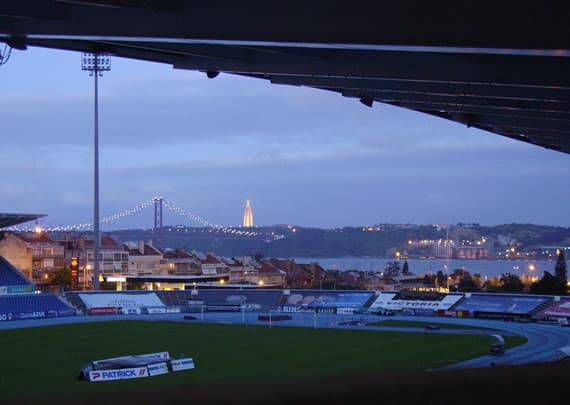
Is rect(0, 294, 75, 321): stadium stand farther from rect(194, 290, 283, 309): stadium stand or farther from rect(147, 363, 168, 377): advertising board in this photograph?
rect(147, 363, 168, 377): advertising board

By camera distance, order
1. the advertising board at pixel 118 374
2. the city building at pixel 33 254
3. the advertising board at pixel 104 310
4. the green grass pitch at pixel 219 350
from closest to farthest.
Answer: the advertising board at pixel 118 374
the green grass pitch at pixel 219 350
the advertising board at pixel 104 310
the city building at pixel 33 254

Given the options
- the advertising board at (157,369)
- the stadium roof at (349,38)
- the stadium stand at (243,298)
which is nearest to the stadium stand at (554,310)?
the stadium stand at (243,298)

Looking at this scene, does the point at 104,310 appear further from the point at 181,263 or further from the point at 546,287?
the point at 181,263

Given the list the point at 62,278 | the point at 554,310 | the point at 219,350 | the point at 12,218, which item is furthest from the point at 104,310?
the point at 554,310

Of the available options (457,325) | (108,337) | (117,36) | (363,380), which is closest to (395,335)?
(457,325)

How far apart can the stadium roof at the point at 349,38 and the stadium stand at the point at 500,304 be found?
151ft

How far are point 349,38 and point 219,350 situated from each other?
31324 mm

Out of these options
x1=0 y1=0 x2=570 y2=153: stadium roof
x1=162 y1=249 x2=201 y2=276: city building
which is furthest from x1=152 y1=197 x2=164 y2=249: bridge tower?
x1=0 y1=0 x2=570 y2=153: stadium roof

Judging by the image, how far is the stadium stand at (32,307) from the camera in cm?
5544

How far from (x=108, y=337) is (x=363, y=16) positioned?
3958 centimetres

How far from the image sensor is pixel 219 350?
121 ft

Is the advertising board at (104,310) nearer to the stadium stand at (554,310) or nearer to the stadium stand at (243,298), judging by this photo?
the stadium stand at (243,298)

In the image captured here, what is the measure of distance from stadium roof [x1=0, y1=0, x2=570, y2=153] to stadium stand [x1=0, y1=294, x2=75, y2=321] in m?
47.8

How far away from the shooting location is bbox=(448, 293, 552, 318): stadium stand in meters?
56.1
